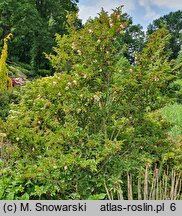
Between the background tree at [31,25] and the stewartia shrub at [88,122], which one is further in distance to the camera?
the background tree at [31,25]

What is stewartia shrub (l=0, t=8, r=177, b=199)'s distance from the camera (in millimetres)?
3061

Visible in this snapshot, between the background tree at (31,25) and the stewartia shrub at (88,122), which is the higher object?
the background tree at (31,25)

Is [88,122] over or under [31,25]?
under

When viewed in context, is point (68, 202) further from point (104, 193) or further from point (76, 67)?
point (76, 67)

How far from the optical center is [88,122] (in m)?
3.38

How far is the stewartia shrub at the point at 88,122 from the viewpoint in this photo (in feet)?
10.0

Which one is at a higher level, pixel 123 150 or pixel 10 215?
pixel 123 150

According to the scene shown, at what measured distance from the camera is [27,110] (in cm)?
374

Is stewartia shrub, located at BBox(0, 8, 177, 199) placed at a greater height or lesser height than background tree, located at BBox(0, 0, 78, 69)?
lesser

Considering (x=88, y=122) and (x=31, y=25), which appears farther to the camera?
(x=31, y=25)

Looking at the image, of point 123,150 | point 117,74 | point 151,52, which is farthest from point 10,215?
point 151,52

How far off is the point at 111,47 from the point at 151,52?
0.37 metres

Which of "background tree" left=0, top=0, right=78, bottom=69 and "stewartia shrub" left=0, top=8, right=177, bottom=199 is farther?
"background tree" left=0, top=0, right=78, bottom=69

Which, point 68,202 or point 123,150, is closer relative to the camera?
point 68,202
